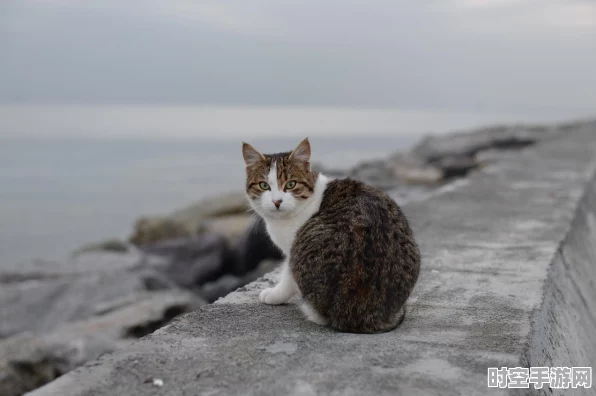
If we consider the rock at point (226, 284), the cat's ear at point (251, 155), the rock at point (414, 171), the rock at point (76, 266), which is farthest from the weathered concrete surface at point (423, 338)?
the rock at point (414, 171)

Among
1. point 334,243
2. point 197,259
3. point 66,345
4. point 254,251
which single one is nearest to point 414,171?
point 254,251

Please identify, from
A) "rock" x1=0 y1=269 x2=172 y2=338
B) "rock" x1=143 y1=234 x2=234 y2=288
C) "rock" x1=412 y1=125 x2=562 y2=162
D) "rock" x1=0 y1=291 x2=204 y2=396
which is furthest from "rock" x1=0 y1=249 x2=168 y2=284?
"rock" x1=412 y1=125 x2=562 y2=162

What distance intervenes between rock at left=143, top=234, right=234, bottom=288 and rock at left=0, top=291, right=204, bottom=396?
2.30 meters

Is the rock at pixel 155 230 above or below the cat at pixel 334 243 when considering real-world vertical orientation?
below

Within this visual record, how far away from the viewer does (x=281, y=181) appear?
291 cm

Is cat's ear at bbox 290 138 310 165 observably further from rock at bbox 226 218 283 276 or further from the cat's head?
rock at bbox 226 218 283 276

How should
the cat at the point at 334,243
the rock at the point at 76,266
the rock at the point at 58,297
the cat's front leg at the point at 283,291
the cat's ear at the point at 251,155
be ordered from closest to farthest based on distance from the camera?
the cat at the point at 334,243 → the cat's front leg at the point at 283,291 → the cat's ear at the point at 251,155 → the rock at the point at 58,297 → the rock at the point at 76,266

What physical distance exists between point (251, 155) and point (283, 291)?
678 mm

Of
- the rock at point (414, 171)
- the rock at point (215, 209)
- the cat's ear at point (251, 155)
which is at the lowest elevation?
the rock at point (215, 209)

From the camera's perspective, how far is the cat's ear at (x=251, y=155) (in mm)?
3020

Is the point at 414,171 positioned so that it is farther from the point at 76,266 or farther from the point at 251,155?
the point at 251,155

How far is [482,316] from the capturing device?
2766 millimetres

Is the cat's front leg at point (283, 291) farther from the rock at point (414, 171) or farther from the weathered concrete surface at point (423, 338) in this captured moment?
the rock at point (414, 171)

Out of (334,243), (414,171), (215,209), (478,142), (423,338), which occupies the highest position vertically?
(334,243)
